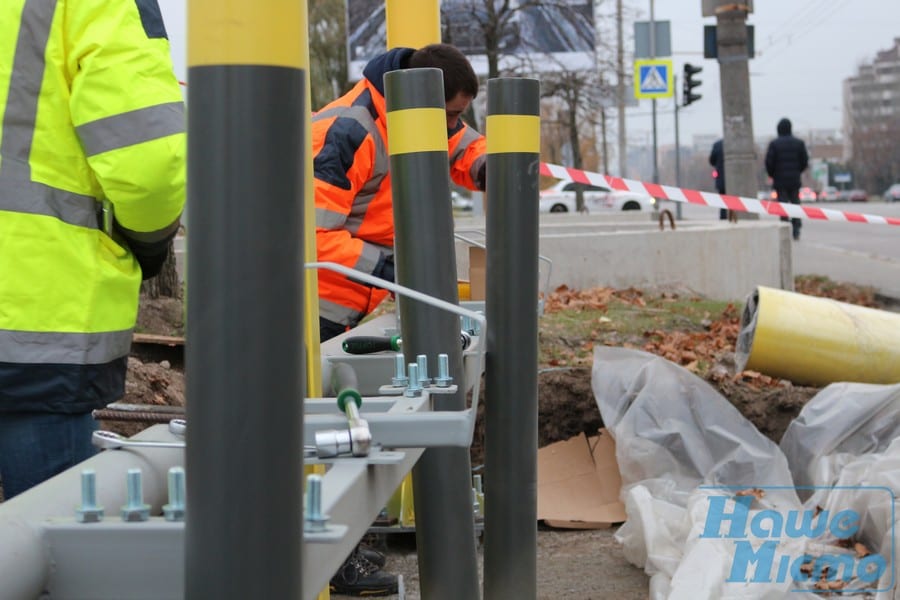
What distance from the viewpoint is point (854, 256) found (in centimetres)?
1941

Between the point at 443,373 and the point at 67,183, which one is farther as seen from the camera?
the point at 67,183

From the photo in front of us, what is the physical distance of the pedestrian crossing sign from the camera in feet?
68.8

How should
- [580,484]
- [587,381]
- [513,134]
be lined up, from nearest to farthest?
1. [513,134]
2. [580,484]
3. [587,381]

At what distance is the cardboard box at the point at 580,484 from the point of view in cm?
508

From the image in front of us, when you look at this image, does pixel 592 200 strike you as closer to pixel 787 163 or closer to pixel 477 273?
pixel 787 163

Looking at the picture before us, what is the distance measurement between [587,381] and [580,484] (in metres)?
0.67

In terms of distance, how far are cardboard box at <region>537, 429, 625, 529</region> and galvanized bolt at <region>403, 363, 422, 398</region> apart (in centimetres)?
298

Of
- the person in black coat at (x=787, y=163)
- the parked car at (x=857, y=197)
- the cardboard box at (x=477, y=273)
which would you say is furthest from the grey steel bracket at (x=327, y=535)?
the parked car at (x=857, y=197)

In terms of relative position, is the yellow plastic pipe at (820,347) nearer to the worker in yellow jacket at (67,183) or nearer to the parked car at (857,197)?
the worker in yellow jacket at (67,183)

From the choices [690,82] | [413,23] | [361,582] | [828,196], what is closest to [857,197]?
[828,196]

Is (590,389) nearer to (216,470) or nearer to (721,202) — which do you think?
(721,202)

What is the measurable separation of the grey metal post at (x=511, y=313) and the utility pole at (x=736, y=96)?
10.1 metres

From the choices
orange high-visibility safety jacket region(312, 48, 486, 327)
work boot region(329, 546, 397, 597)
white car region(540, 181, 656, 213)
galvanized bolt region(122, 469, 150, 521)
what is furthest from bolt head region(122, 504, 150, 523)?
white car region(540, 181, 656, 213)

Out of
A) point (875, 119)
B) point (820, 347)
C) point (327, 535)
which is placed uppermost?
point (875, 119)
